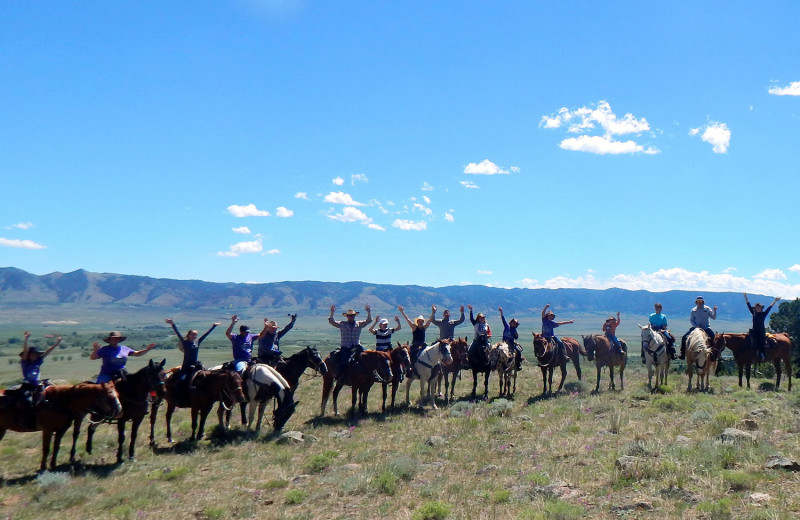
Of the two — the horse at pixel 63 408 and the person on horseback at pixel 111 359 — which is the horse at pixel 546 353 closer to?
the person on horseback at pixel 111 359

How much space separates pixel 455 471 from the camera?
1007cm

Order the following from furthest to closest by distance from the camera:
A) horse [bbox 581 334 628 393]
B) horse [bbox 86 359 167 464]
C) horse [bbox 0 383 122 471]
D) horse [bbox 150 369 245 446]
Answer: horse [bbox 581 334 628 393]
horse [bbox 150 369 245 446]
horse [bbox 86 359 167 464]
horse [bbox 0 383 122 471]

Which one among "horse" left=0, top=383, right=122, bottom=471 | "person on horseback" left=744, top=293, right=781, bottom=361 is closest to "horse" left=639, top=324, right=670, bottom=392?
"person on horseback" left=744, top=293, right=781, bottom=361

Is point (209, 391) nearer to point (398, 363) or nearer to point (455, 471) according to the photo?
point (398, 363)

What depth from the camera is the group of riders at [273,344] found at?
10.8 metres

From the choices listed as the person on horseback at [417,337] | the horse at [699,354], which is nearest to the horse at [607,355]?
the horse at [699,354]

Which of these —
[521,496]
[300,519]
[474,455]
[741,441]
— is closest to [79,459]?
[300,519]

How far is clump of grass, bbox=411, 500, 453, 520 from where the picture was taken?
7.71 metres

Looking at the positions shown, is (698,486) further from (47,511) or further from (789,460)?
(47,511)

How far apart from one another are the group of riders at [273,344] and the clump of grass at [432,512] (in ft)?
21.7

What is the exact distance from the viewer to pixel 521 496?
8273 millimetres

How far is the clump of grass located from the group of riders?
6628 mm

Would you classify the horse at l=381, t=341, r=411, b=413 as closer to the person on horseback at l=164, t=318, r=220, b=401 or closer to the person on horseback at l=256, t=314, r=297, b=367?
the person on horseback at l=256, t=314, r=297, b=367

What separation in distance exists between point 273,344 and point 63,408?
6164mm
